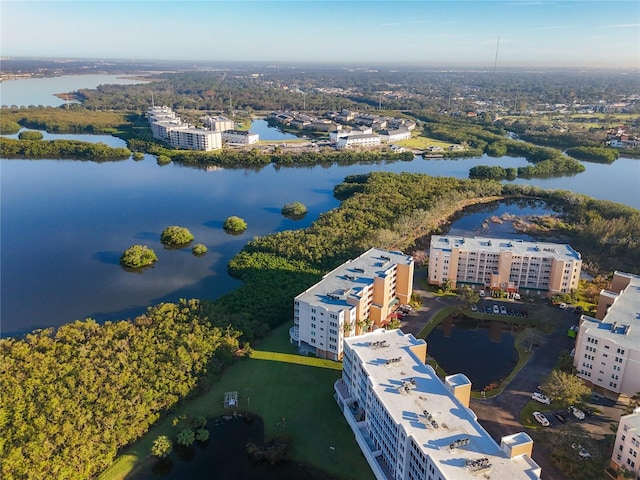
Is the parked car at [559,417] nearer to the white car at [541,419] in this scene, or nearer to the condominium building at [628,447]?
the white car at [541,419]

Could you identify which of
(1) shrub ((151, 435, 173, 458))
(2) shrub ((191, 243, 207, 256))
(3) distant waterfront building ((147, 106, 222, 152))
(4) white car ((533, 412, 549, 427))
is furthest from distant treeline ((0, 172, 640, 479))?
(3) distant waterfront building ((147, 106, 222, 152))

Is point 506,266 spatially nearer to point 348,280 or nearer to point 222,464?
point 348,280

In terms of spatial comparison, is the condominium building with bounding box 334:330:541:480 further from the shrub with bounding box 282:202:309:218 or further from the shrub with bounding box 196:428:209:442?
the shrub with bounding box 282:202:309:218

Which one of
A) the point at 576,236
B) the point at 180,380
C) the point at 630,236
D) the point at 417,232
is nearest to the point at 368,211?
the point at 417,232

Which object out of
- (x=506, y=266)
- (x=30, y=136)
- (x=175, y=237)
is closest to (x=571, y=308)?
(x=506, y=266)

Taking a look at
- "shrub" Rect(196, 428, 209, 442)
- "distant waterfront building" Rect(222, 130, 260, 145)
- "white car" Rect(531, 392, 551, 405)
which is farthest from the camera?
"distant waterfront building" Rect(222, 130, 260, 145)

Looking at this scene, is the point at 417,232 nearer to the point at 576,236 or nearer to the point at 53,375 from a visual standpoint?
the point at 576,236
